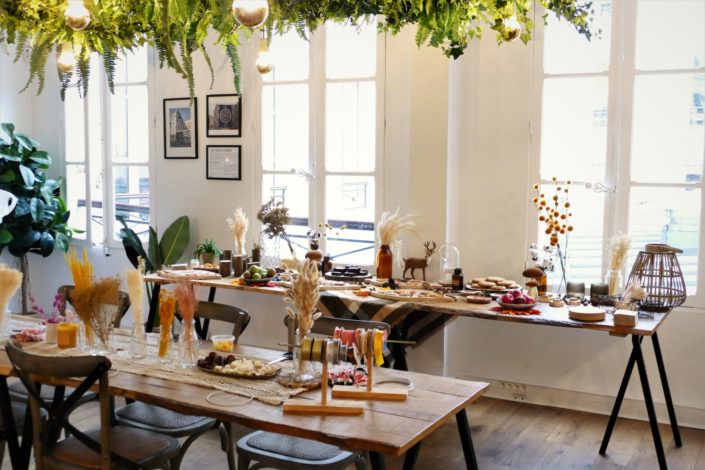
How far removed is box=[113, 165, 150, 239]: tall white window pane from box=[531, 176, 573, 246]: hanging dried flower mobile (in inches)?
137

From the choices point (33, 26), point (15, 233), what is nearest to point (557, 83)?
point (33, 26)

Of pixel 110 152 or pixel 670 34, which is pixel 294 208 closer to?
pixel 110 152

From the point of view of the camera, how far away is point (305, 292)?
3070mm

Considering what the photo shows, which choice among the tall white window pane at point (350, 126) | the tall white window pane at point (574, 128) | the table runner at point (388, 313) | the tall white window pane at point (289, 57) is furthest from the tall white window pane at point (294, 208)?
the tall white window pane at point (574, 128)

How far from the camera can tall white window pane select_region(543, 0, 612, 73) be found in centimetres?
527

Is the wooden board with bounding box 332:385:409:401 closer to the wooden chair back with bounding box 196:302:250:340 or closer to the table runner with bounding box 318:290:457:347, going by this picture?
the wooden chair back with bounding box 196:302:250:340

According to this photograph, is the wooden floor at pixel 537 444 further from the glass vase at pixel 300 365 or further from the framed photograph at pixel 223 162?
the framed photograph at pixel 223 162

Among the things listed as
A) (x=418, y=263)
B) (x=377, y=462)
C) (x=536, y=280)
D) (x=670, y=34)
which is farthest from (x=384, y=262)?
(x=377, y=462)

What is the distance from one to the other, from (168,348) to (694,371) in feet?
10.9

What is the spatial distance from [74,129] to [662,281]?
5384 millimetres

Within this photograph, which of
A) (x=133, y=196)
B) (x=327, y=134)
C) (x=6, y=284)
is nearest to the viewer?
(x=6, y=284)

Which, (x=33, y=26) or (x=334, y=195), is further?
(x=334, y=195)

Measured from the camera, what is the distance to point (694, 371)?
511cm

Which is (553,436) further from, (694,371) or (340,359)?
(340,359)
